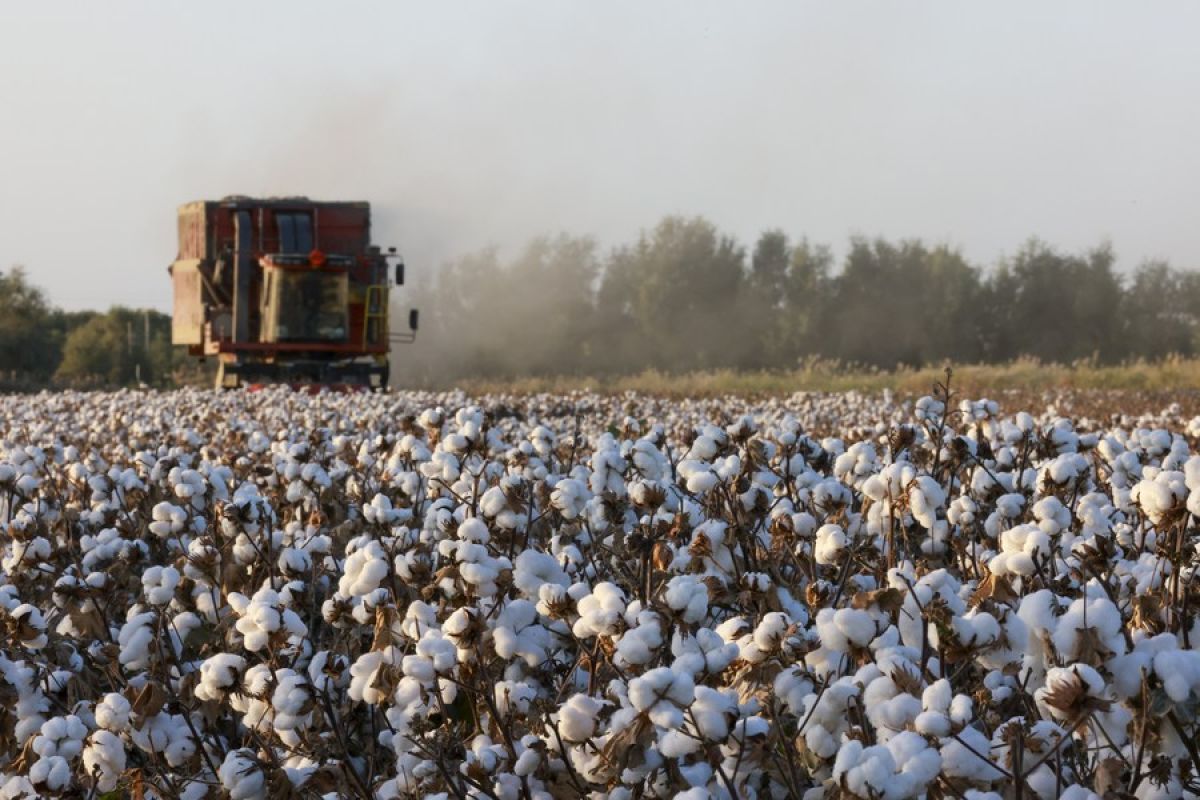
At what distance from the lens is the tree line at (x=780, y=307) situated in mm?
59781

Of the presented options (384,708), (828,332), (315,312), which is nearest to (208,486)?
(384,708)

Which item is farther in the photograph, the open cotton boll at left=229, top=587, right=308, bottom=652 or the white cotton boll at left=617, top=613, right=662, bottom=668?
the open cotton boll at left=229, top=587, right=308, bottom=652

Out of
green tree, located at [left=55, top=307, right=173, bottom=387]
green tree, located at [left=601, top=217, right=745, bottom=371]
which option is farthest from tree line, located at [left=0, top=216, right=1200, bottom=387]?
green tree, located at [left=55, top=307, right=173, bottom=387]

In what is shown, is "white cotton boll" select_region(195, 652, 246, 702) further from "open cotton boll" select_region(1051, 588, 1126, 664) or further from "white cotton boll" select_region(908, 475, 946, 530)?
"open cotton boll" select_region(1051, 588, 1126, 664)

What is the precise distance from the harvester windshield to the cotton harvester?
2 centimetres

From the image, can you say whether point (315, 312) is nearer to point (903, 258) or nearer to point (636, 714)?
point (636, 714)

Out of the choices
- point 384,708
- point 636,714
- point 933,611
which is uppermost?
point 933,611

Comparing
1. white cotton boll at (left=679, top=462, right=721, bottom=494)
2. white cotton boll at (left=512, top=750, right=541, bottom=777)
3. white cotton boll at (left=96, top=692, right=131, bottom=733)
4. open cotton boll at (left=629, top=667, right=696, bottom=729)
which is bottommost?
white cotton boll at (left=96, top=692, right=131, bottom=733)

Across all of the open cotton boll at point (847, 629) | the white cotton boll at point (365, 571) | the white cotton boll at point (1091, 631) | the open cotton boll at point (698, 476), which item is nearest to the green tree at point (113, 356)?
the open cotton boll at point (698, 476)

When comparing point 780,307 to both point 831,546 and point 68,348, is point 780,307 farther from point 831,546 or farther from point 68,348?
point 831,546

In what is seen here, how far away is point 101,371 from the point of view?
45844 mm

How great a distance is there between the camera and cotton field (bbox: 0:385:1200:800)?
6.37ft

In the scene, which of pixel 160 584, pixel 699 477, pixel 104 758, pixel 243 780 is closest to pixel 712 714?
pixel 243 780

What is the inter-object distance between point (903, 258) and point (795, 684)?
212ft
